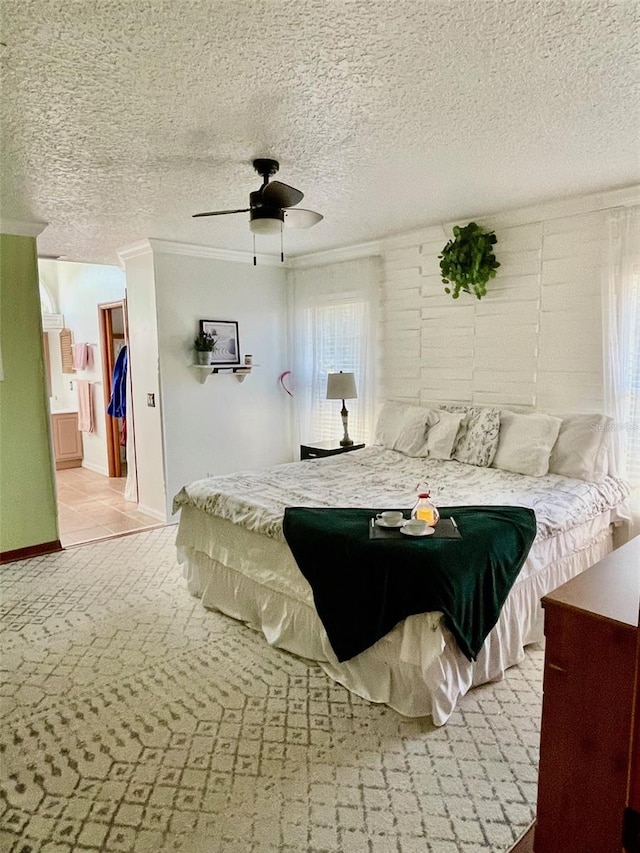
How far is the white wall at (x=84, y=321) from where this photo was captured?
21.5 feet

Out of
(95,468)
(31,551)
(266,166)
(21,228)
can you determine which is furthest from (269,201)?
(95,468)

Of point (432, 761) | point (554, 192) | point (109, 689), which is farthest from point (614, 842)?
point (554, 192)

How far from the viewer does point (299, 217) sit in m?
3.02

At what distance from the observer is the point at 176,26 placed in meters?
1.71

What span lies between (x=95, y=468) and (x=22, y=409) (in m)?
3.30

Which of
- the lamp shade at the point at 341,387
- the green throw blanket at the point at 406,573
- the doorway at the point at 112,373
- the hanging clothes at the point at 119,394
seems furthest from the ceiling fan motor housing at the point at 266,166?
the doorway at the point at 112,373

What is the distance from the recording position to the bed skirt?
2.17m

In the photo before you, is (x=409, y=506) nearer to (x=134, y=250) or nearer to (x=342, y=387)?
(x=342, y=387)

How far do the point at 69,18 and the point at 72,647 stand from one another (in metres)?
2.75

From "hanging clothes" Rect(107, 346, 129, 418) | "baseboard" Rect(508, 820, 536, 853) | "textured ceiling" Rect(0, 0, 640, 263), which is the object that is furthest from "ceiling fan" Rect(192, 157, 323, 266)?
"hanging clothes" Rect(107, 346, 129, 418)

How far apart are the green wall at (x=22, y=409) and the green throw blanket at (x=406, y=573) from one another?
260 cm

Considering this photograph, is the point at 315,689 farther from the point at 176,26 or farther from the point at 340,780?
the point at 176,26

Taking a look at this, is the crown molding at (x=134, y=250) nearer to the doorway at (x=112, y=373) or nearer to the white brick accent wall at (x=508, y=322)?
the doorway at (x=112, y=373)

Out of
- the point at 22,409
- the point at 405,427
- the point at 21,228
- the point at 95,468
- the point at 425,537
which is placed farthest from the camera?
the point at 95,468
